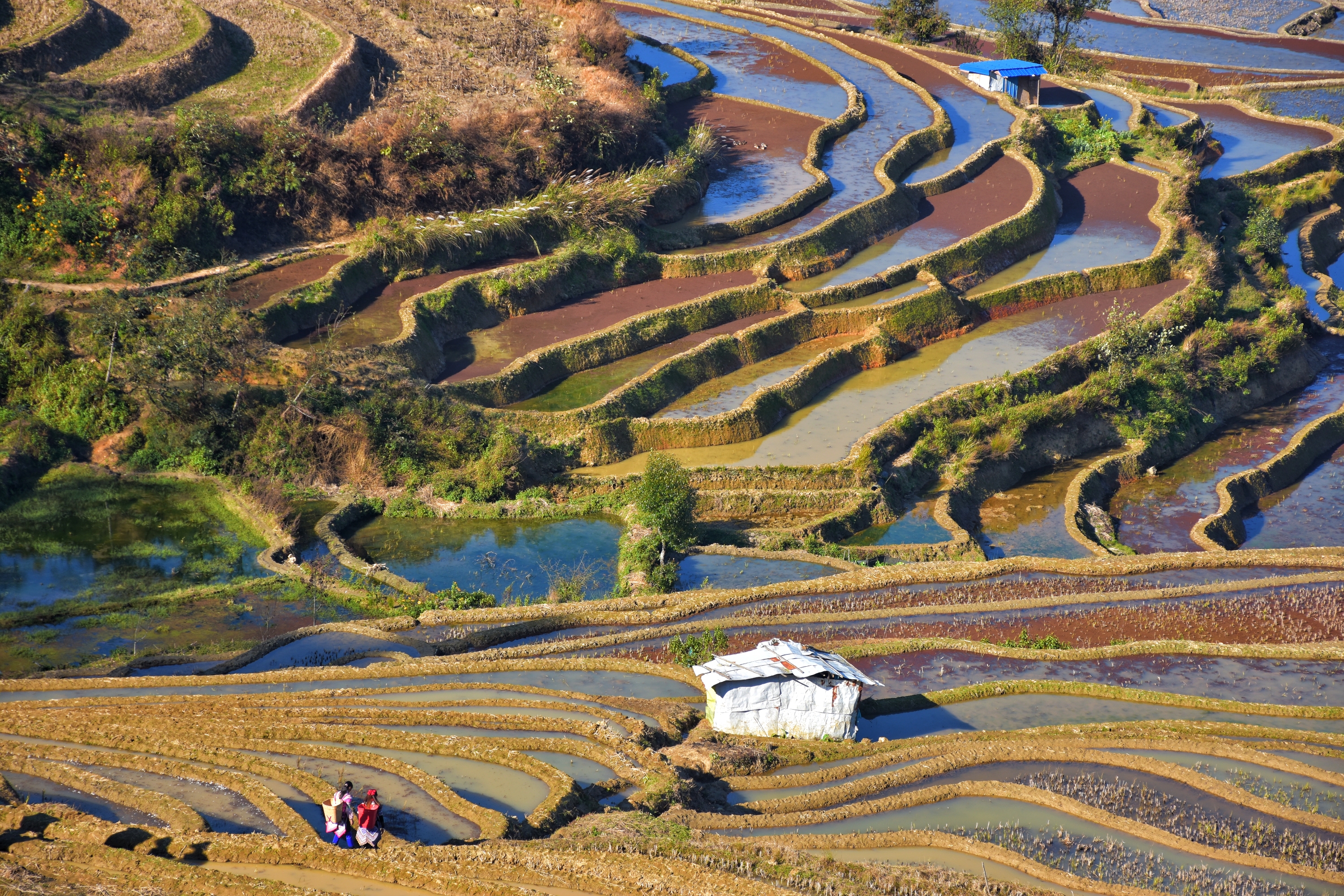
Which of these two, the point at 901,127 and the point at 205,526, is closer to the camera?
the point at 205,526

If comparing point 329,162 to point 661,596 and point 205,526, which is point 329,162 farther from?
point 661,596

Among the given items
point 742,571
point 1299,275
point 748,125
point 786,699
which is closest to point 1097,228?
point 1299,275

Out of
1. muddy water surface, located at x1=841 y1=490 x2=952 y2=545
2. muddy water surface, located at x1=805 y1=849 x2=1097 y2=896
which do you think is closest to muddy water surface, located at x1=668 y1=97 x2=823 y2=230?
muddy water surface, located at x1=841 y1=490 x2=952 y2=545

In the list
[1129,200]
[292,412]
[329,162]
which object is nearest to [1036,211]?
[1129,200]

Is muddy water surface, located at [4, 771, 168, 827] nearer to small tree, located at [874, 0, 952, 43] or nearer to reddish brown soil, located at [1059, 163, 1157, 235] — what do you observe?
reddish brown soil, located at [1059, 163, 1157, 235]

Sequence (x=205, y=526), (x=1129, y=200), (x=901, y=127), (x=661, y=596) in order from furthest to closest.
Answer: (x=901, y=127)
(x=1129, y=200)
(x=205, y=526)
(x=661, y=596)
